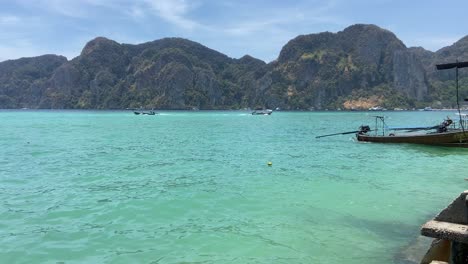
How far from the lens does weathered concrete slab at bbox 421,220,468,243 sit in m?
6.59

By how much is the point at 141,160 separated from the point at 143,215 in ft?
51.9

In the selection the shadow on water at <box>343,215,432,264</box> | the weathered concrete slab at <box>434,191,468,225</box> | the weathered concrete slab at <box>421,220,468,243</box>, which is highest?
the weathered concrete slab at <box>434,191,468,225</box>

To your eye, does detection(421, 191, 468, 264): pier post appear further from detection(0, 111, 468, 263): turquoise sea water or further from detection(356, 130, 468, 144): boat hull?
detection(356, 130, 468, 144): boat hull

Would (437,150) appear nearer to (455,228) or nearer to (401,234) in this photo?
(401,234)

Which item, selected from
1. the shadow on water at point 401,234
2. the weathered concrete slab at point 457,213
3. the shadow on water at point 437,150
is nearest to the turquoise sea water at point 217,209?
the shadow on water at point 401,234

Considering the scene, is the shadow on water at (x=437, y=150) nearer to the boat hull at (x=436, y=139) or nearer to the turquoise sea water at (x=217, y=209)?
the boat hull at (x=436, y=139)

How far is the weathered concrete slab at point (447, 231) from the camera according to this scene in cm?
659

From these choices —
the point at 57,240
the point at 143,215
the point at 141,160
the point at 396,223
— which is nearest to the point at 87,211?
the point at 143,215

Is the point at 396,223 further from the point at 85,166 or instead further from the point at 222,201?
the point at 85,166

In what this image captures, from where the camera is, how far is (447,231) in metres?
6.76

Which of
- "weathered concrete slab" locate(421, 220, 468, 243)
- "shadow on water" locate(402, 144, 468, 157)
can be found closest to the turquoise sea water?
"weathered concrete slab" locate(421, 220, 468, 243)

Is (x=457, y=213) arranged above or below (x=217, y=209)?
above

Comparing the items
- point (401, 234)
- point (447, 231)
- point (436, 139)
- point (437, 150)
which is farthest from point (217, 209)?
point (436, 139)

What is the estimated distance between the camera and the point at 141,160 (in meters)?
29.7
